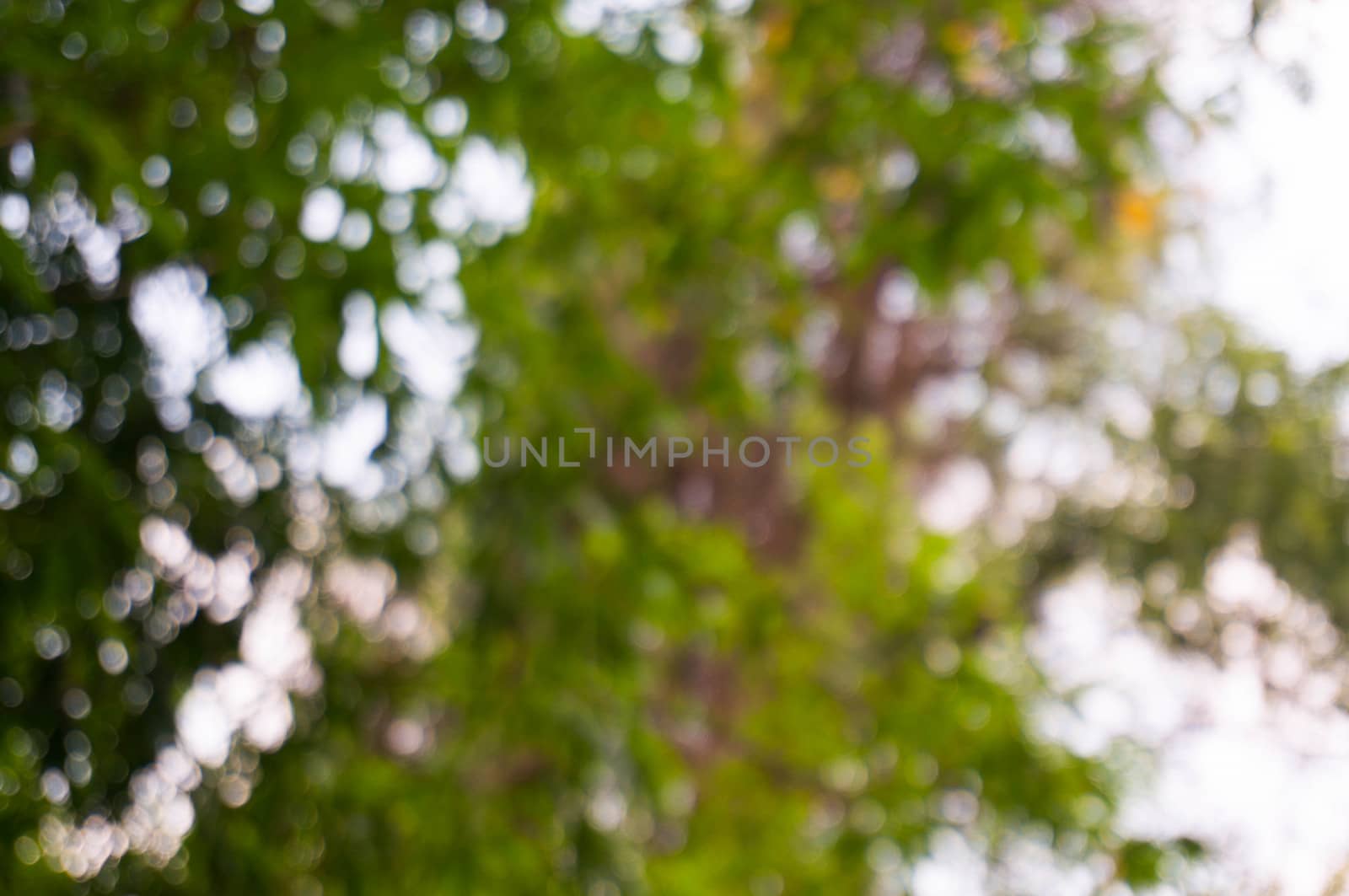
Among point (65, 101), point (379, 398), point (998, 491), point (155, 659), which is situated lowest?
point (998, 491)

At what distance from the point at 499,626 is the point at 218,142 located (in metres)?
0.62

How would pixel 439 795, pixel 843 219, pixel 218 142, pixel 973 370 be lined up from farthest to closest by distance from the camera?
pixel 973 370
pixel 843 219
pixel 439 795
pixel 218 142

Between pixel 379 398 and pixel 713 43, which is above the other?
pixel 713 43

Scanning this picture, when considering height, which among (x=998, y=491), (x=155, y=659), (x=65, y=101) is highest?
(x=65, y=101)

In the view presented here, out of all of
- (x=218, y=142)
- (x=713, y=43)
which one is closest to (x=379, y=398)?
(x=218, y=142)

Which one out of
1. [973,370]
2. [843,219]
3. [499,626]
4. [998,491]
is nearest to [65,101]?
[499,626]

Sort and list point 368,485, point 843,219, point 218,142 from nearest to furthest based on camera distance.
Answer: point 218,142 → point 368,485 → point 843,219

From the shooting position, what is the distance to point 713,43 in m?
1.12

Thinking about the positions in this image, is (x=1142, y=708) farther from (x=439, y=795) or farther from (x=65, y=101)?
(x=65, y=101)

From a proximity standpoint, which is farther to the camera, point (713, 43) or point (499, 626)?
point (499, 626)

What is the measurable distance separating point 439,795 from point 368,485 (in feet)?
1.21

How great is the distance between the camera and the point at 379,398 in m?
1.08

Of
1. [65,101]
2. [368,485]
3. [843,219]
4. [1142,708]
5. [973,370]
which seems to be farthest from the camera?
[973,370]

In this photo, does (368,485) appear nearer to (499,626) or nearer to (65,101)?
(499,626)
